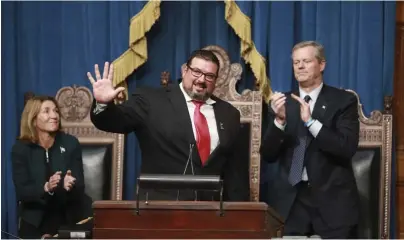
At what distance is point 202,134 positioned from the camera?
4469 mm

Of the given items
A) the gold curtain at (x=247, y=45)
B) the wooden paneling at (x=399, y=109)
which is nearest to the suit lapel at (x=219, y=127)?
the gold curtain at (x=247, y=45)

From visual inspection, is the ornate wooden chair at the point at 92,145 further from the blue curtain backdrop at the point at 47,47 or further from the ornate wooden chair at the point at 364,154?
the ornate wooden chair at the point at 364,154

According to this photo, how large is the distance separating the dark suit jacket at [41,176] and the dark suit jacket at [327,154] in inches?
46.2

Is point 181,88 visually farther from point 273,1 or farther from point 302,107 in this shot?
point 273,1

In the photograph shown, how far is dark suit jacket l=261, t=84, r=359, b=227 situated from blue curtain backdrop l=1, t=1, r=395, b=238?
29.2 inches

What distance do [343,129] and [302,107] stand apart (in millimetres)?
297

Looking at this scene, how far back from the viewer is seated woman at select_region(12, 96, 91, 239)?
4957 millimetres

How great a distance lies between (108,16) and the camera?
570 cm

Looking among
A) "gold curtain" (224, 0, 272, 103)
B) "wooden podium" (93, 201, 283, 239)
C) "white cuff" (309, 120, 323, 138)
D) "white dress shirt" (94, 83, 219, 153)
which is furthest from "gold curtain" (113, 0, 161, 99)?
"wooden podium" (93, 201, 283, 239)

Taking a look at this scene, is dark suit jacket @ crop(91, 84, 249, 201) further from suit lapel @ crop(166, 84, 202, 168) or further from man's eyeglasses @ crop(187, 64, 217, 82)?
man's eyeglasses @ crop(187, 64, 217, 82)

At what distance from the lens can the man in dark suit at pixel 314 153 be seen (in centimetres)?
470

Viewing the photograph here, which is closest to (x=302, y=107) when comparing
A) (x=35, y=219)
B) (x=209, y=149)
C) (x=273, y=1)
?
(x=209, y=149)

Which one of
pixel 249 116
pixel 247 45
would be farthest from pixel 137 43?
pixel 249 116

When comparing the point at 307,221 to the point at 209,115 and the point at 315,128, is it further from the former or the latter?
the point at 209,115
